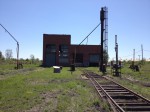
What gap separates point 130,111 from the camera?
376 inches

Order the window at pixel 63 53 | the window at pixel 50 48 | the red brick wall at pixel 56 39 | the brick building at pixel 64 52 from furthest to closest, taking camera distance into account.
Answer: the red brick wall at pixel 56 39 < the window at pixel 50 48 < the window at pixel 63 53 < the brick building at pixel 64 52

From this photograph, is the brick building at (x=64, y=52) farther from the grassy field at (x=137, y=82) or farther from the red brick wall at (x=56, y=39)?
the grassy field at (x=137, y=82)

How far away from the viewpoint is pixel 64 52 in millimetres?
72375

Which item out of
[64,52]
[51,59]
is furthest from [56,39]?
[51,59]

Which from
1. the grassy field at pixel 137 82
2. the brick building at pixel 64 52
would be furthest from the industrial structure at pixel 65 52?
the grassy field at pixel 137 82

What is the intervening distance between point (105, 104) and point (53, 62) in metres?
60.9

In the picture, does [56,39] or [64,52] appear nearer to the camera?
[64,52]

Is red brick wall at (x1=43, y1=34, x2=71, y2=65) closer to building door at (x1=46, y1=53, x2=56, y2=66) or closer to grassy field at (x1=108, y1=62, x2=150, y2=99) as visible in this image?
building door at (x1=46, y1=53, x2=56, y2=66)

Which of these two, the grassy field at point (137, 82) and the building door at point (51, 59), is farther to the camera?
the building door at point (51, 59)

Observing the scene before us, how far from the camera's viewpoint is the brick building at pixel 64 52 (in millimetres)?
71375

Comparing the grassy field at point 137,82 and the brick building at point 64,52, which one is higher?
the brick building at point 64,52

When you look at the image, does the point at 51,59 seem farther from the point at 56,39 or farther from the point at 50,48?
the point at 56,39

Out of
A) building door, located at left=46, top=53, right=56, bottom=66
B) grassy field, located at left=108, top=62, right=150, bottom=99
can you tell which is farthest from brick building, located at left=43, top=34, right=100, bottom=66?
grassy field, located at left=108, top=62, right=150, bottom=99

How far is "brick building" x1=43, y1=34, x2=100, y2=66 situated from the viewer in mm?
71375
